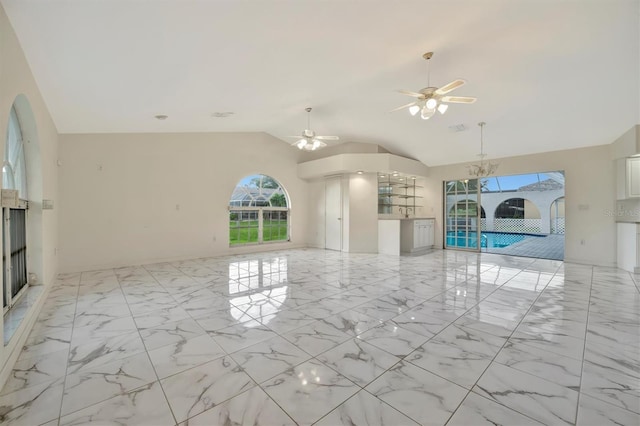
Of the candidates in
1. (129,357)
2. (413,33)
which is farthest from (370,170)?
(129,357)

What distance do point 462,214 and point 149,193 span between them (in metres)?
8.02

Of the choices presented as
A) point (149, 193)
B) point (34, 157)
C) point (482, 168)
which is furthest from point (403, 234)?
point (34, 157)

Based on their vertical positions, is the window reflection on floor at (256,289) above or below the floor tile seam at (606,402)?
above

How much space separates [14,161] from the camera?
3.09 m

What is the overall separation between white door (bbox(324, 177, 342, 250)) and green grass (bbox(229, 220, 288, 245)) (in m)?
1.32

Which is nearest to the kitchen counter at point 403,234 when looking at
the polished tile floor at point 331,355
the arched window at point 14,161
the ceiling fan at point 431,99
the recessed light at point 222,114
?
the polished tile floor at point 331,355

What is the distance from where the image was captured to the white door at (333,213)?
7.63m

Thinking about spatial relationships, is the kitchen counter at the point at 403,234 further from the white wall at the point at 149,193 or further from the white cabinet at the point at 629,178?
the white cabinet at the point at 629,178

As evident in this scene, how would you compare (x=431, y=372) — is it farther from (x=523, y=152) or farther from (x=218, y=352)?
(x=523, y=152)

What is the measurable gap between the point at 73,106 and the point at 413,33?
4519 millimetres

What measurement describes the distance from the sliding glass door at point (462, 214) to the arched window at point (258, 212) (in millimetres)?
4845

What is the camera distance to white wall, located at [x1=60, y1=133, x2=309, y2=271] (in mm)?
4969

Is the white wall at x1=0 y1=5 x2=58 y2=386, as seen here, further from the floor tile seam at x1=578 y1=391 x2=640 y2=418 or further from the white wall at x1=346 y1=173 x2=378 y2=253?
the white wall at x1=346 y1=173 x2=378 y2=253

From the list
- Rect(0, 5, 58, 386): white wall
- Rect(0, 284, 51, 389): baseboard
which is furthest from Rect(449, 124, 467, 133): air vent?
Rect(0, 284, 51, 389): baseboard
